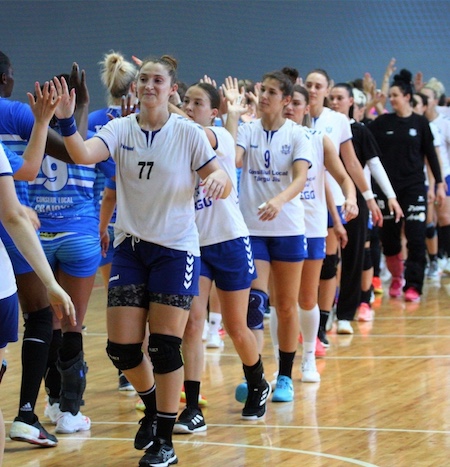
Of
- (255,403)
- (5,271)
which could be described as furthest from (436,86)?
(5,271)

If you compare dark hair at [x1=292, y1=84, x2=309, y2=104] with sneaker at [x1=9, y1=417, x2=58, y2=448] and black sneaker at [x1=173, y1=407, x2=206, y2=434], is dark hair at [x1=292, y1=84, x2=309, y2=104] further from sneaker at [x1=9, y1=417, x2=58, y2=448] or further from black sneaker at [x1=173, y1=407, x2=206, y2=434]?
sneaker at [x1=9, y1=417, x2=58, y2=448]

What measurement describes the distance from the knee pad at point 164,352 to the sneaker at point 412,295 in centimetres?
560

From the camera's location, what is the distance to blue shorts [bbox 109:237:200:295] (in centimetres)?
425

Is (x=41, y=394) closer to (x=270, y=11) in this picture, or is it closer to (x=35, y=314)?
(x=35, y=314)

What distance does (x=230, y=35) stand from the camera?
43.9ft

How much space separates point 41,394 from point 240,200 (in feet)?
5.52

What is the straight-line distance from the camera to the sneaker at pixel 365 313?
27.8 ft

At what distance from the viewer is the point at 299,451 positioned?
456cm

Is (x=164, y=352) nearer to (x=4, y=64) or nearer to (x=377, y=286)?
(x=4, y=64)

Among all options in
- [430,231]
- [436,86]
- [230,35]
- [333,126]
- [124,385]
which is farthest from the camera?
[230,35]

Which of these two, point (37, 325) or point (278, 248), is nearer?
point (37, 325)

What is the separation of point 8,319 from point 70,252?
1658mm

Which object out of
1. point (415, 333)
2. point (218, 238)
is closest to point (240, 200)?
point (218, 238)

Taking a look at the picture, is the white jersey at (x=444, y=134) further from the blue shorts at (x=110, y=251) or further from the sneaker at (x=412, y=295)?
the blue shorts at (x=110, y=251)
